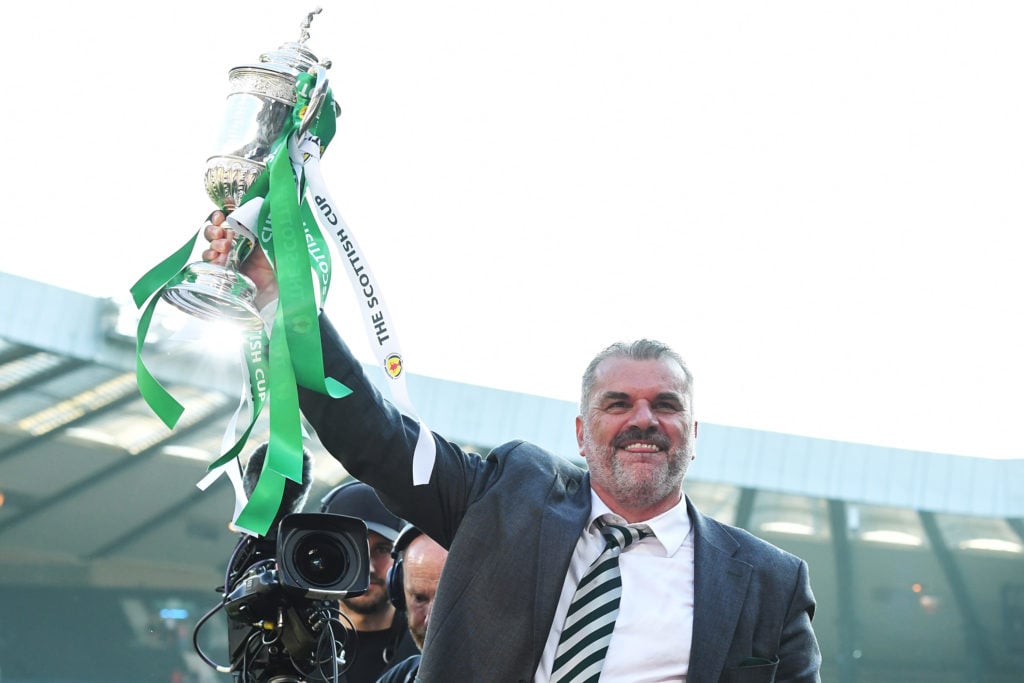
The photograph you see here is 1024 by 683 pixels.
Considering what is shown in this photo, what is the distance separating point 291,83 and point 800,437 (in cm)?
1527

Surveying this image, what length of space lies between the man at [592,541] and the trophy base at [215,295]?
7 centimetres

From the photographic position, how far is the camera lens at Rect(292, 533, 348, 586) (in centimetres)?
229

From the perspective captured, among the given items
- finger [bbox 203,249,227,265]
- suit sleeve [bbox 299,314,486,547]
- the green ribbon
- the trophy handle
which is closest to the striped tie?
suit sleeve [bbox 299,314,486,547]

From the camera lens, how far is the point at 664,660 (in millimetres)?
2291

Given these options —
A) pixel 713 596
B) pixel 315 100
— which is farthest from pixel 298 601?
pixel 315 100

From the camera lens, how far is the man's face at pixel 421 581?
2.98 meters

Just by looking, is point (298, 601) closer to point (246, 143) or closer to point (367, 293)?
point (367, 293)

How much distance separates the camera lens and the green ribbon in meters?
0.17

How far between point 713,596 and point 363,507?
156 centimetres

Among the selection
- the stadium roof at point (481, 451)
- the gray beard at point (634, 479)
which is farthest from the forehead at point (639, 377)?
the stadium roof at point (481, 451)

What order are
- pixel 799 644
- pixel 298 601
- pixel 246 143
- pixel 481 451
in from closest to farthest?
pixel 246 143, pixel 298 601, pixel 799 644, pixel 481 451

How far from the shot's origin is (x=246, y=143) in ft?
7.17

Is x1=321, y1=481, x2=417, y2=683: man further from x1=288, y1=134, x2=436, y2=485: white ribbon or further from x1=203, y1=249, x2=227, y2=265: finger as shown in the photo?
x1=203, y1=249, x2=227, y2=265: finger

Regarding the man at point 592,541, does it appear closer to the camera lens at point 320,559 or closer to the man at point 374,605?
the camera lens at point 320,559
